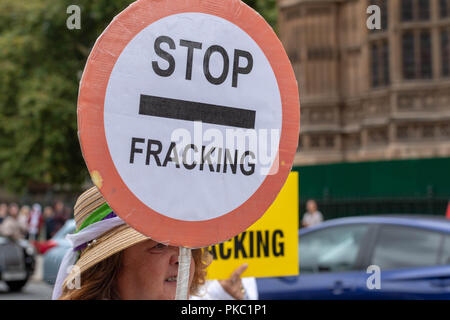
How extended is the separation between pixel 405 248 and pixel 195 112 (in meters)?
4.97

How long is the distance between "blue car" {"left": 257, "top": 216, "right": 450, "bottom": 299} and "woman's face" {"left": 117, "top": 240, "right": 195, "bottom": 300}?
4.10m

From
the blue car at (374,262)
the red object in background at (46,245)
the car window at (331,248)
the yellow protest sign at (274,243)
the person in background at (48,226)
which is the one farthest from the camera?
the person in background at (48,226)

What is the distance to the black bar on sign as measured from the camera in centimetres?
170

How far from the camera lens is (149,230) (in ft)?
5.42

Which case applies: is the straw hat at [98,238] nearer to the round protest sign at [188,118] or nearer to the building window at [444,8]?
the round protest sign at [188,118]

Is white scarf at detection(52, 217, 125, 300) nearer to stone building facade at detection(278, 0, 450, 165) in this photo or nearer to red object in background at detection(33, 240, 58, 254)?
red object in background at detection(33, 240, 58, 254)

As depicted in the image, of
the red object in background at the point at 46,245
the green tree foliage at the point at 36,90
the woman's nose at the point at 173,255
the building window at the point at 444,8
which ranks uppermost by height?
the building window at the point at 444,8

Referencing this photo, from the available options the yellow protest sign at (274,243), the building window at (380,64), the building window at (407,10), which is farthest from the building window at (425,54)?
the yellow protest sign at (274,243)

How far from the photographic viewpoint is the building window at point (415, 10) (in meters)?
24.1

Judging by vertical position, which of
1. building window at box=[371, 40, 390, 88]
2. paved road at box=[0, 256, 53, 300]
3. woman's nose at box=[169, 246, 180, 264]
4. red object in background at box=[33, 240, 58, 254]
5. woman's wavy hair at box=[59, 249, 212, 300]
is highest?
building window at box=[371, 40, 390, 88]

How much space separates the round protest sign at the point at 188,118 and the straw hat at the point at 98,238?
0.31 m

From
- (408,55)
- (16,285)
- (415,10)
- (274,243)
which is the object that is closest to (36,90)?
(16,285)

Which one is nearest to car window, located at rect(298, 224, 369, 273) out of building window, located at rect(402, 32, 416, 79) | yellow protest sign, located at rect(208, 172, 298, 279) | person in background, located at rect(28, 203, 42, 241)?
yellow protest sign, located at rect(208, 172, 298, 279)
